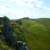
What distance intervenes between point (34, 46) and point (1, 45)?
44 cm

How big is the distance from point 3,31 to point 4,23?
10cm

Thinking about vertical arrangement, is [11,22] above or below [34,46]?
above

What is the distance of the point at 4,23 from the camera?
2.26m

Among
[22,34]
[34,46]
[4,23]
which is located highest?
[4,23]

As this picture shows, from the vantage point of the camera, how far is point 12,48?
2.22m

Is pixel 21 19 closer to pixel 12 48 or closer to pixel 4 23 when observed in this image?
pixel 4 23

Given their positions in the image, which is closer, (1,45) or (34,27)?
(1,45)

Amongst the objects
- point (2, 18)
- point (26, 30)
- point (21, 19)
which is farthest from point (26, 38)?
point (2, 18)

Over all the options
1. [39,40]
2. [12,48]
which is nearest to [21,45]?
[12,48]

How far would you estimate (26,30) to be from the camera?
237 cm

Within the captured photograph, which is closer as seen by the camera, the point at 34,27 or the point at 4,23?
the point at 4,23

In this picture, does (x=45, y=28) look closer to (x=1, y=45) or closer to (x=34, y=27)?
(x=34, y=27)

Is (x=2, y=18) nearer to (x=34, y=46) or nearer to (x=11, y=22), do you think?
(x=11, y=22)

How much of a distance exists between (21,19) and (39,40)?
1.14ft
